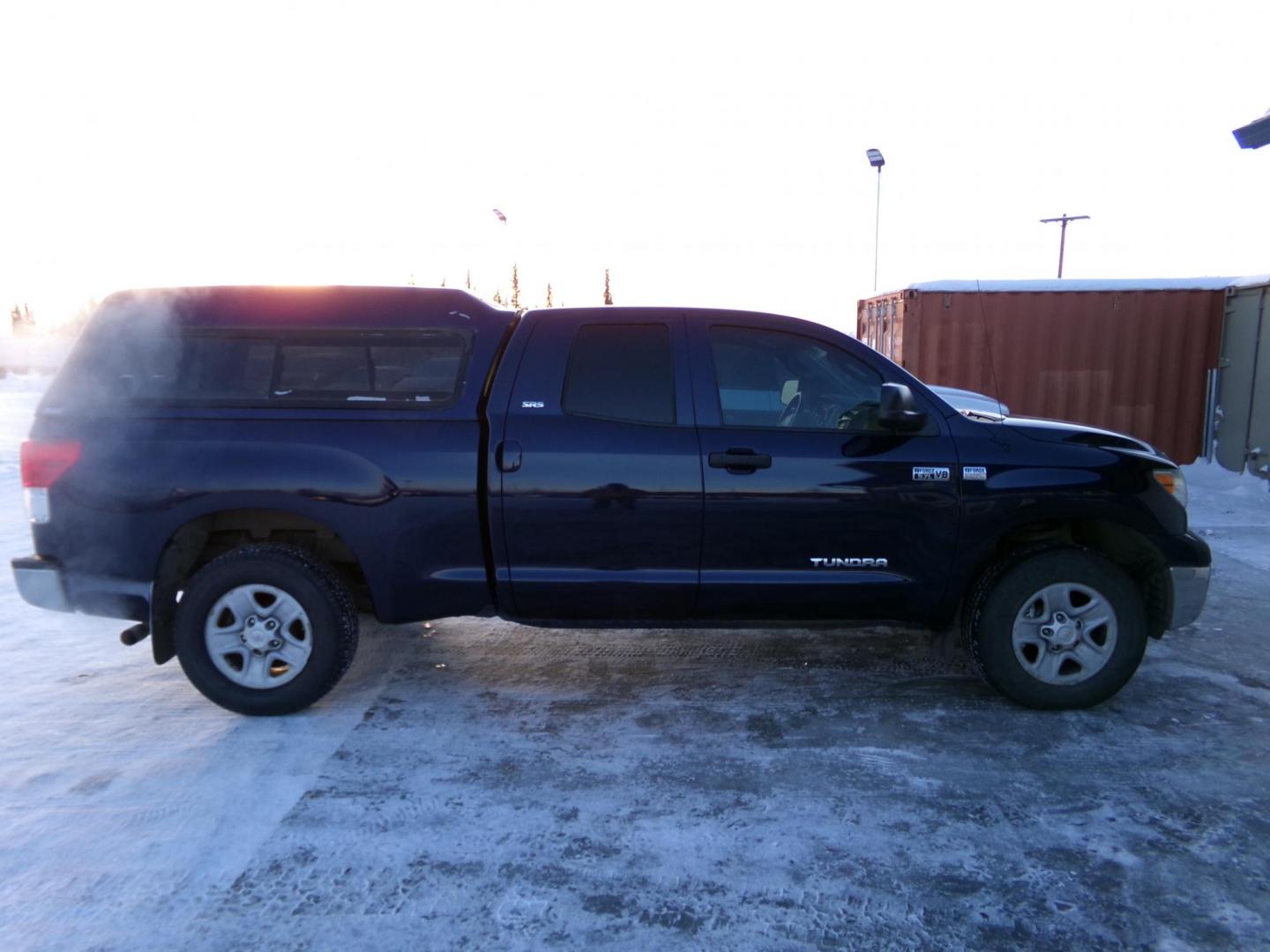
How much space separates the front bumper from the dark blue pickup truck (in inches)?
0.4

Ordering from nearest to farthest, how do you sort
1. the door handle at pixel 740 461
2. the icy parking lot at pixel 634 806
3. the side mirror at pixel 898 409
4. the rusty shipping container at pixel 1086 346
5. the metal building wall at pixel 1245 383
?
the icy parking lot at pixel 634 806 → the side mirror at pixel 898 409 → the door handle at pixel 740 461 → the metal building wall at pixel 1245 383 → the rusty shipping container at pixel 1086 346

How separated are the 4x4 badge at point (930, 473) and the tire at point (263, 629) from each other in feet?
8.59

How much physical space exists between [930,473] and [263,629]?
305 centimetres

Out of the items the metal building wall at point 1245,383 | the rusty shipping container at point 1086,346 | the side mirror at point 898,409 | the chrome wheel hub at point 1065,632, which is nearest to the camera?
the side mirror at point 898,409

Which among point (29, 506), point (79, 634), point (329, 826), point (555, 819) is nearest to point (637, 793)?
point (555, 819)

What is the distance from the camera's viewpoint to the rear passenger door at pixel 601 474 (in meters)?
3.99

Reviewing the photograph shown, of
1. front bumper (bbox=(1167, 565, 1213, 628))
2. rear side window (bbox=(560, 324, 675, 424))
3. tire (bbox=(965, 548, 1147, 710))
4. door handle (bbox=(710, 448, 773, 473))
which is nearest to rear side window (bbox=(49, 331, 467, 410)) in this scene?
rear side window (bbox=(560, 324, 675, 424))

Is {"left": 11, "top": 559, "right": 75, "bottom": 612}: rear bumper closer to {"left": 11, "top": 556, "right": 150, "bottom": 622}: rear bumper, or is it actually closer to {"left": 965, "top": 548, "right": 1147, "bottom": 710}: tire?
{"left": 11, "top": 556, "right": 150, "bottom": 622}: rear bumper

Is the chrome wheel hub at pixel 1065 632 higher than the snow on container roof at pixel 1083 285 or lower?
lower

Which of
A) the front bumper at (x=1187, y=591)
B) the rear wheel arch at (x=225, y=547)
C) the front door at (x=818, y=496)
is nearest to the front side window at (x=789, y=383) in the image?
the front door at (x=818, y=496)

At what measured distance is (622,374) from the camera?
4.14m

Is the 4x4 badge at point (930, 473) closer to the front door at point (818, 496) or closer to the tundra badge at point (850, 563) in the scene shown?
the front door at point (818, 496)

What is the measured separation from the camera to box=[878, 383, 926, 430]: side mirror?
390 centimetres

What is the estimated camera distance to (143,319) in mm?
4055
